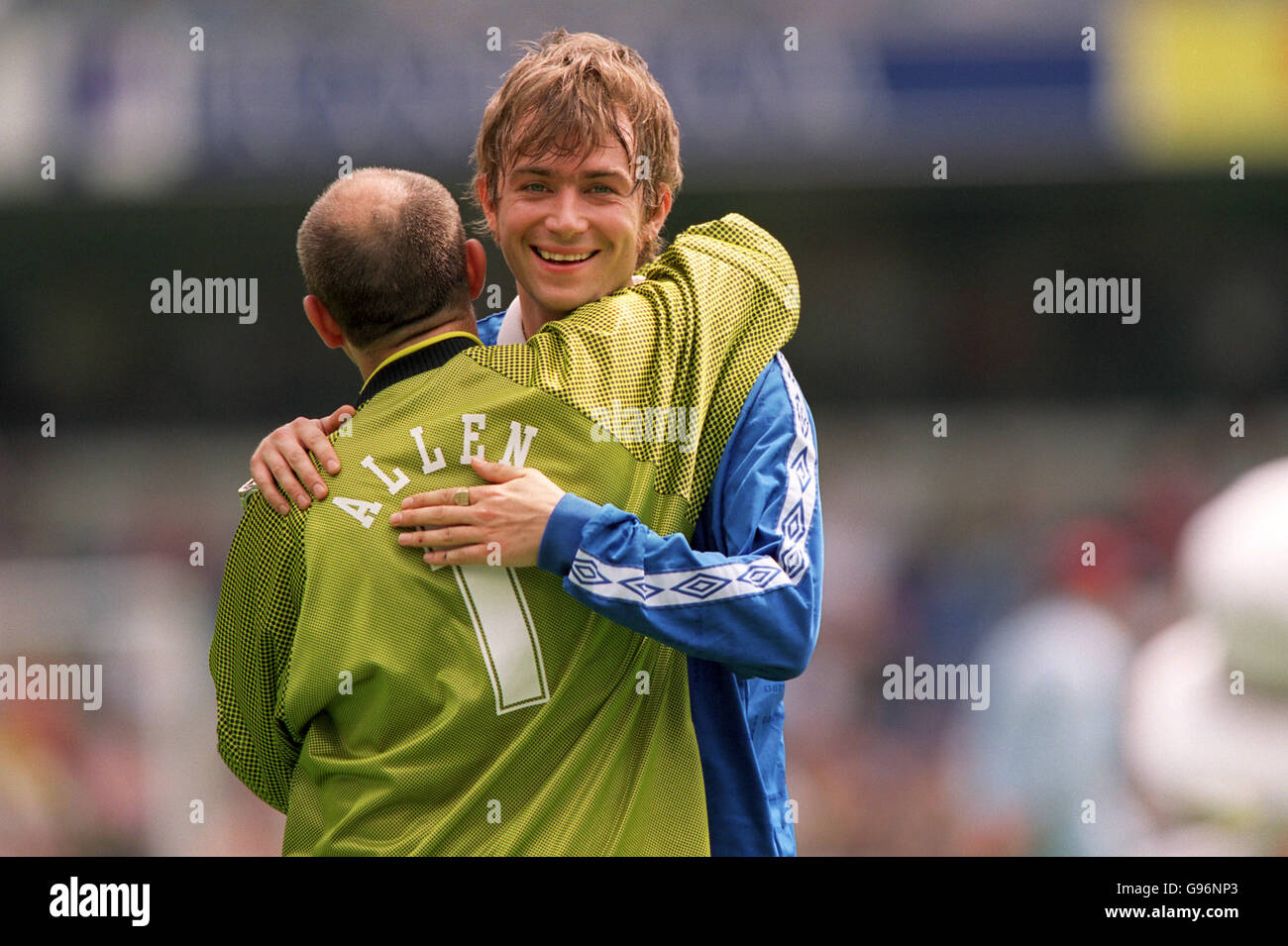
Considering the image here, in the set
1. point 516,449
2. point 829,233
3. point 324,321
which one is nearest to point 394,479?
point 516,449

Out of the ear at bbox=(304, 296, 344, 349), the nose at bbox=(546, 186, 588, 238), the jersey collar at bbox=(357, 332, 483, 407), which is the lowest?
the jersey collar at bbox=(357, 332, 483, 407)

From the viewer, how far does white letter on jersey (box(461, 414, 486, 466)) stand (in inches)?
72.2

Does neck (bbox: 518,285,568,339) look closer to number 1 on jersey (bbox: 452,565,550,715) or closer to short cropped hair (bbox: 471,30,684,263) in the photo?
short cropped hair (bbox: 471,30,684,263)

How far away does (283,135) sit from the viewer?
848cm

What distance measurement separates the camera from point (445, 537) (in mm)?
1780

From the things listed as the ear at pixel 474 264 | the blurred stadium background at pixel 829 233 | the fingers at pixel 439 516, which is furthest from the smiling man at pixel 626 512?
the blurred stadium background at pixel 829 233

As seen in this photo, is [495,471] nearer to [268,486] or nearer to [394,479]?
[394,479]

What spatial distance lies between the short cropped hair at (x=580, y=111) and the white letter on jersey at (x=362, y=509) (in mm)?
537

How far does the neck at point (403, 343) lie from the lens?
6.28 ft

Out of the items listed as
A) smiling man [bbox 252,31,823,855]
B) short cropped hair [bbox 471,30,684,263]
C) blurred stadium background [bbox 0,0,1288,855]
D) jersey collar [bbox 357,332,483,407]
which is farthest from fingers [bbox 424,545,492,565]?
blurred stadium background [bbox 0,0,1288,855]

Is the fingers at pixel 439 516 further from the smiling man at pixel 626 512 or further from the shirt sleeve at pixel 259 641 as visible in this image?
the shirt sleeve at pixel 259 641

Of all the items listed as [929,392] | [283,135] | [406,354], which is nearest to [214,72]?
[283,135]

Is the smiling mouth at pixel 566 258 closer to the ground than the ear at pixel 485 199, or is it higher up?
closer to the ground

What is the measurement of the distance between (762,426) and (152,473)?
21.4 ft
